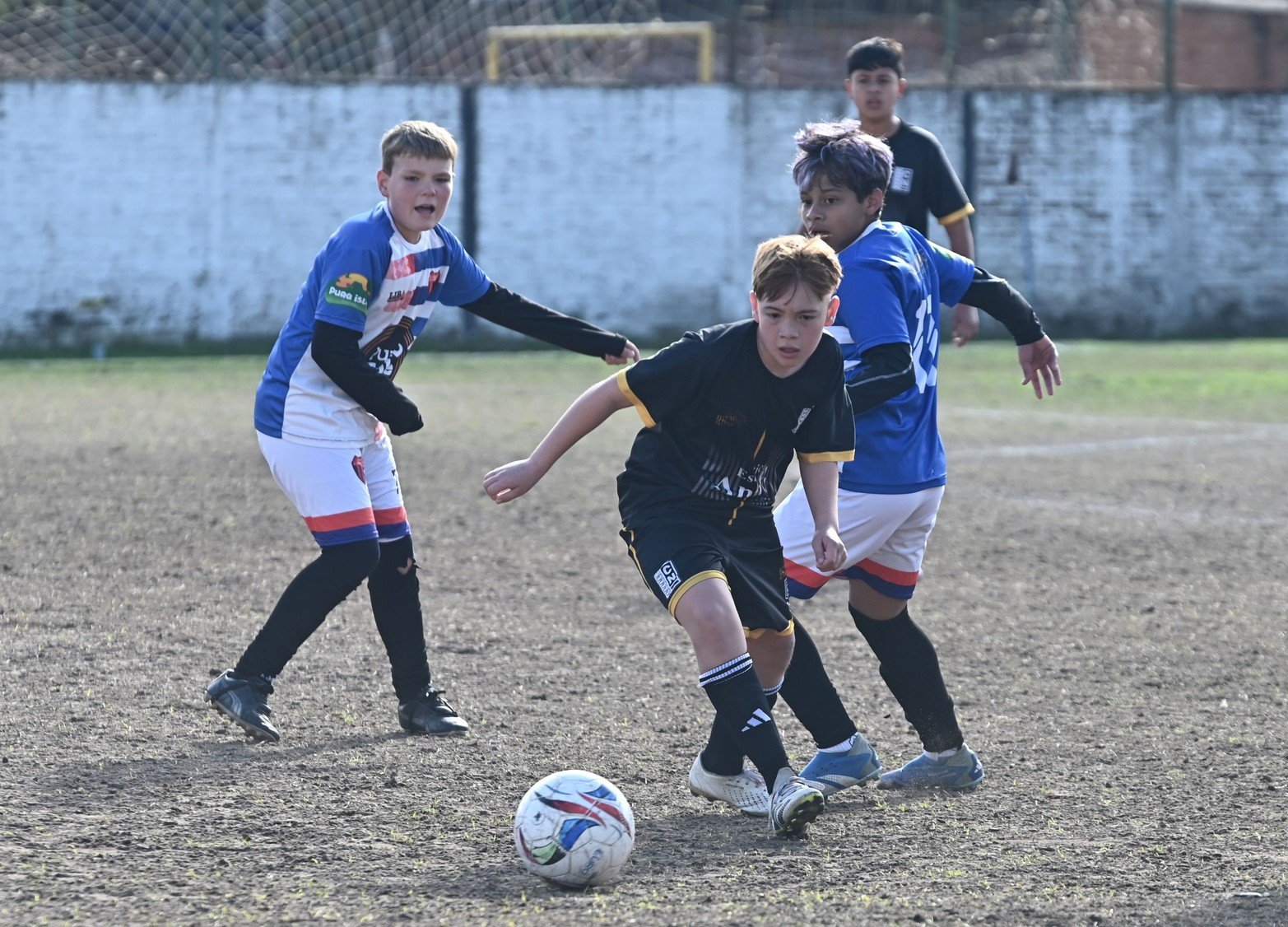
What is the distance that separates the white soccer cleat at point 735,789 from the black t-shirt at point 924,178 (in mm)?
3745

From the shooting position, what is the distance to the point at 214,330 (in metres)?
17.8

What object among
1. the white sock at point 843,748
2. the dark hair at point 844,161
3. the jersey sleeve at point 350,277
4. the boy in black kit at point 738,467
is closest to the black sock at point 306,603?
the jersey sleeve at point 350,277

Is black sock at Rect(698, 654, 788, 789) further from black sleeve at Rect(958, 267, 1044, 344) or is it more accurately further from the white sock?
black sleeve at Rect(958, 267, 1044, 344)

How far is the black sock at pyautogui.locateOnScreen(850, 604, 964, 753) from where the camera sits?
4387 mm

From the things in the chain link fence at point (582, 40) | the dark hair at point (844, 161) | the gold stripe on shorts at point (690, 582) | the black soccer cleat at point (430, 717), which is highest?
the chain link fence at point (582, 40)

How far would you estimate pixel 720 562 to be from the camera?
393 cm

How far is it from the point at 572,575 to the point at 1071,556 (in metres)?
2.28

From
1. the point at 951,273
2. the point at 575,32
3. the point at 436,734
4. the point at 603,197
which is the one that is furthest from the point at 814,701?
the point at 575,32

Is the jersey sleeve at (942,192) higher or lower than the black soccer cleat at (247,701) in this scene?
higher

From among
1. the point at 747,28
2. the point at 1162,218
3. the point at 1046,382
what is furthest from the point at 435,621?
the point at 1162,218

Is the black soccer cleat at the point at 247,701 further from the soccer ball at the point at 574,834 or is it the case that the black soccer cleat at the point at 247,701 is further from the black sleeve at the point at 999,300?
the black sleeve at the point at 999,300

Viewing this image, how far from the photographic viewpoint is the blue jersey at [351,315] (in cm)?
459

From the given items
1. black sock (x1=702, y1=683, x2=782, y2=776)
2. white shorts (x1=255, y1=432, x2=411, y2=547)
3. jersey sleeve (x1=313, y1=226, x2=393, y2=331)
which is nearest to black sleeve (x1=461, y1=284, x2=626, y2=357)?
jersey sleeve (x1=313, y1=226, x2=393, y2=331)

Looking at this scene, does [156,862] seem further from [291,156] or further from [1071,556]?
[291,156]
